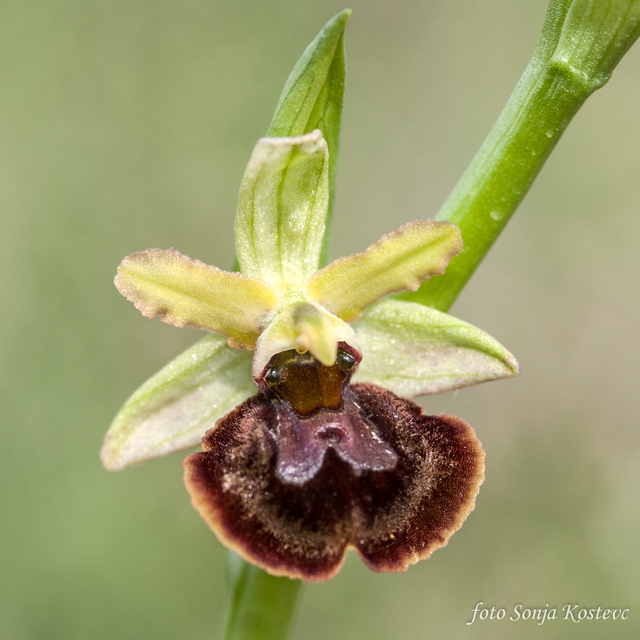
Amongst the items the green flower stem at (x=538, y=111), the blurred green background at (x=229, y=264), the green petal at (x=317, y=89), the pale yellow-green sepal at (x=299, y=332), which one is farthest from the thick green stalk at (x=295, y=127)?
the blurred green background at (x=229, y=264)

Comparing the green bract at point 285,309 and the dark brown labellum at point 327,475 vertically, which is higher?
the green bract at point 285,309

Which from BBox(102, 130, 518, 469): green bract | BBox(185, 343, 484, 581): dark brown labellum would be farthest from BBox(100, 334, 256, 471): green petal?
BBox(185, 343, 484, 581): dark brown labellum

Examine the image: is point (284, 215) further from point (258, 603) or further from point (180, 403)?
point (258, 603)

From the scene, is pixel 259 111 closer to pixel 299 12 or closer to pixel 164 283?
pixel 299 12

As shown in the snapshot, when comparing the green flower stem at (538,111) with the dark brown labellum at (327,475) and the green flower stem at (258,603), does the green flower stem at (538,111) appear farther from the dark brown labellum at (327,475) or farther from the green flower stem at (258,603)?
the green flower stem at (258,603)

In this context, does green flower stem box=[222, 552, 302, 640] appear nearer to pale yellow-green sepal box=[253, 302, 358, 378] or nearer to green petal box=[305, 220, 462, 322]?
pale yellow-green sepal box=[253, 302, 358, 378]

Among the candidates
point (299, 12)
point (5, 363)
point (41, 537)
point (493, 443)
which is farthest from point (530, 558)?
point (299, 12)

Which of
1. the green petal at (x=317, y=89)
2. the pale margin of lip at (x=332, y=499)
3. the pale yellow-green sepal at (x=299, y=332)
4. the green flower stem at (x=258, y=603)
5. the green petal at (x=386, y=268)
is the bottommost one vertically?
the green flower stem at (x=258, y=603)
